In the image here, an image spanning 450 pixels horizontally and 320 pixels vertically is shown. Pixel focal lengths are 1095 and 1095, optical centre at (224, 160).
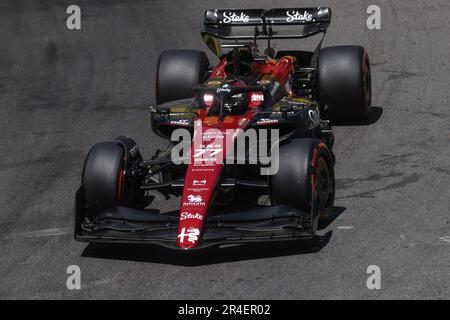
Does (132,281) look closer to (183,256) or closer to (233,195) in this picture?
(183,256)

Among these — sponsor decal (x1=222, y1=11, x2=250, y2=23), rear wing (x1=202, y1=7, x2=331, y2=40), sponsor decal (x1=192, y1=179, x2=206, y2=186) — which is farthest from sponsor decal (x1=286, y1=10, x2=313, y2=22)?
sponsor decal (x1=192, y1=179, x2=206, y2=186)

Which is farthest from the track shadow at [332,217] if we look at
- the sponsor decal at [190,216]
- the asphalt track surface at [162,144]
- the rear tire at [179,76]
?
the rear tire at [179,76]

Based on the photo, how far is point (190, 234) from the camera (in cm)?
942

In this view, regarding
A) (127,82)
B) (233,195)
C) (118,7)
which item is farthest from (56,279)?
(118,7)

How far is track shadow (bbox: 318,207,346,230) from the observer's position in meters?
10.3

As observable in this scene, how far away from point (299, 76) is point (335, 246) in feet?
13.6

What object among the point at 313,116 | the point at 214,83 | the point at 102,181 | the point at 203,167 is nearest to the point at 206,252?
the point at 203,167

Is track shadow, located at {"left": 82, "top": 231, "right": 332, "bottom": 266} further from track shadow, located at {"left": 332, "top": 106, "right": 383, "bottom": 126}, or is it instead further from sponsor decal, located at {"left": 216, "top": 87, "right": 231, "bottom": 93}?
track shadow, located at {"left": 332, "top": 106, "right": 383, "bottom": 126}

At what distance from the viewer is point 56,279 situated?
9414 mm

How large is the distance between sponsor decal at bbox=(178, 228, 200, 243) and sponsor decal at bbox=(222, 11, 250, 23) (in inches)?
200

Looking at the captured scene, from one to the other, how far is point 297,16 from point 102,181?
4594 mm

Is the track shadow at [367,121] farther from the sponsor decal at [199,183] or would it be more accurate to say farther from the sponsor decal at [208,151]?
the sponsor decal at [199,183]

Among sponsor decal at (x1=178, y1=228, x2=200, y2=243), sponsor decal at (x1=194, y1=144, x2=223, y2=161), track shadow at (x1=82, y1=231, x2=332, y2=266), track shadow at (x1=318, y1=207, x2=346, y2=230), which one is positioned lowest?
track shadow at (x1=82, y1=231, x2=332, y2=266)

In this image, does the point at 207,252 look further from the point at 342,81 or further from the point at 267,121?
the point at 342,81
